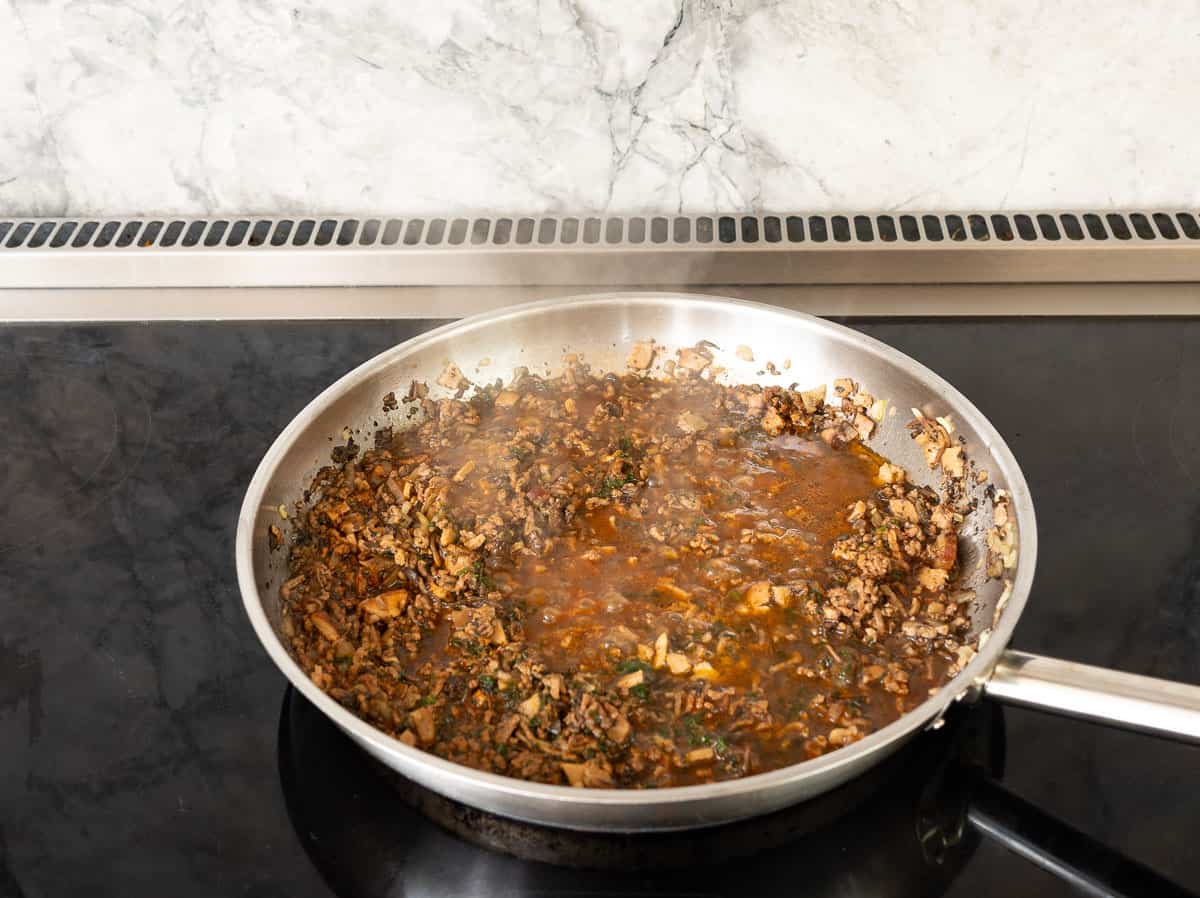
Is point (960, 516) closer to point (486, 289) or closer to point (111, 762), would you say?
point (486, 289)

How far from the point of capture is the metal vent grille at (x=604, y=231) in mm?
1777

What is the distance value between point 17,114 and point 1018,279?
5.40 feet

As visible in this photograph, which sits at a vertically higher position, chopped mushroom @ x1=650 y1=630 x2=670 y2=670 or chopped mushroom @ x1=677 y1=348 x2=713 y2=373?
chopped mushroom @ x1=677 y1=348 x2=713 y2=373

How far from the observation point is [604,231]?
5.95 feet

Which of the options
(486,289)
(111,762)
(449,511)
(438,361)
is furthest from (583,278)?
(111,762)

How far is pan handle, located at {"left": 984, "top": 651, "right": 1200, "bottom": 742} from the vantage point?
3.18ft

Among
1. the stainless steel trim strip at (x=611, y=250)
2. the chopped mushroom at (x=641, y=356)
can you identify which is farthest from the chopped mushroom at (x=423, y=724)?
the stainless steel trim strip at (x=611, y=250)

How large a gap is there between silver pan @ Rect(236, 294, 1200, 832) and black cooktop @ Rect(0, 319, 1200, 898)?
0.27 ft

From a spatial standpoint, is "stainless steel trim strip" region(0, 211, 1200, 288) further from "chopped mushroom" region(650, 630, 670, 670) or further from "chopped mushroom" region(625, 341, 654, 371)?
"chopped mushroom" region(650, 630, 670, 670)

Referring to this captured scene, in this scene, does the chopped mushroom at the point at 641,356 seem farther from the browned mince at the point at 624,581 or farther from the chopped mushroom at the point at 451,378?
the chopped mushroom at the point at 451,378

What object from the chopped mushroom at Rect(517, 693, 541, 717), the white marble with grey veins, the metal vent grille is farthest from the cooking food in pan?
the white marble with grey veins

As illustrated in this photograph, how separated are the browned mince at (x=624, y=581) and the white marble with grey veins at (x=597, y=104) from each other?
16.9 inches

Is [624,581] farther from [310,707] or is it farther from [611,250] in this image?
[611,250]

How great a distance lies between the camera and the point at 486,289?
5.97 feet
